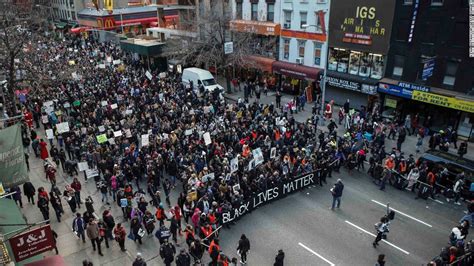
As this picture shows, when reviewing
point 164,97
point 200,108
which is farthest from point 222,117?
point 164,97

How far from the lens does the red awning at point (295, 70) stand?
105ft

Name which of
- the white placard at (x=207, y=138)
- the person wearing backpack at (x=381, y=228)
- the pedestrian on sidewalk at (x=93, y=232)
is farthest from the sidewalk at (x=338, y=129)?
the pedestrian on sidewalk at (x=93, y=232)

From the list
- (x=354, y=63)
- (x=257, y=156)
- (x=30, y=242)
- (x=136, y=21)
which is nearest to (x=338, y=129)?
(x=354, y=63)

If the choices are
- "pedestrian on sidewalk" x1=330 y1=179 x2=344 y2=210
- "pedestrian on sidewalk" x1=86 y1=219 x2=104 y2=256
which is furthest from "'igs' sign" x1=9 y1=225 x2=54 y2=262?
"pedestrian on sidewalk" x1=330 y1=179 x2=344 y2=210

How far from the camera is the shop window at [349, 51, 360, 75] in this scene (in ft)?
96.6

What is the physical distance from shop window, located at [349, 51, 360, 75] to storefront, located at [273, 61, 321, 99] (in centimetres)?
276

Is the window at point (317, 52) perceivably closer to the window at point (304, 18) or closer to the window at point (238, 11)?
the window at point (304, 18)

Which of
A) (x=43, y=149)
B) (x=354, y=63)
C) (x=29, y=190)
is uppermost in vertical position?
(x=354, y=63)

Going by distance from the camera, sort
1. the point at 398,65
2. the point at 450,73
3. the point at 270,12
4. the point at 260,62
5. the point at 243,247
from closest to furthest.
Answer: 1. the point at 243,247
2. the point at 450,73
3. the point at 398,65
4. the point at 270,12
5. the point at 260,62

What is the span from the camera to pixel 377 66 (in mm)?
28281

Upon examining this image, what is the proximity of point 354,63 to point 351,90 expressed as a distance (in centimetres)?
214

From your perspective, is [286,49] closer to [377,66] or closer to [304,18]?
[304,18]

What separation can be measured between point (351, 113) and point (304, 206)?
1116cm

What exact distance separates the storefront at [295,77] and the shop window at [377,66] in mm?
4725
